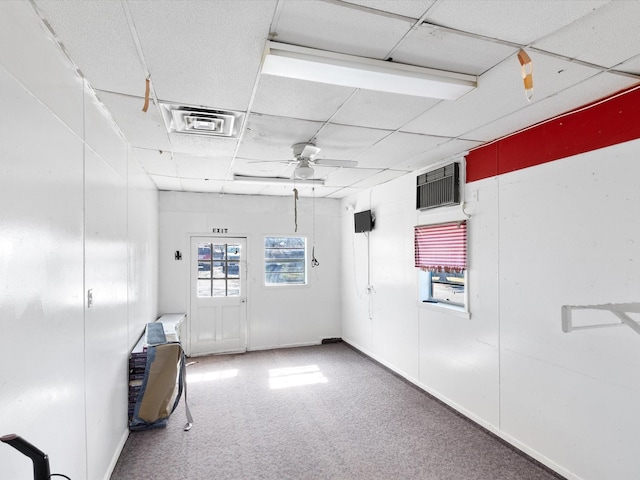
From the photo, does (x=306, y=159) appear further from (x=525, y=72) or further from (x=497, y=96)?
(x=525, y=72)

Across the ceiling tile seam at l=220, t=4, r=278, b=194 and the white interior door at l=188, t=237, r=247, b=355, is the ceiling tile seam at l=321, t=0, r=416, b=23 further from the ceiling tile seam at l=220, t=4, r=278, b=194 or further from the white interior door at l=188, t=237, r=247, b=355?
the white interior door at l=188, t=237, r=247, b=355

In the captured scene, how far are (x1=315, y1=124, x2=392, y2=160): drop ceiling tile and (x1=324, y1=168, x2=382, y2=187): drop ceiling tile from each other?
0.63 meters

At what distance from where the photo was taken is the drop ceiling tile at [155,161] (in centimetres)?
342

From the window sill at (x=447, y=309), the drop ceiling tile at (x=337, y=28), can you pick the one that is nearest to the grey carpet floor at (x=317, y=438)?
the window sill at (x=447, y=309)

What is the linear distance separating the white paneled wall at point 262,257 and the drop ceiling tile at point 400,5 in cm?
478

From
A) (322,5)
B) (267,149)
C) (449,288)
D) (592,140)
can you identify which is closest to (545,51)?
(592,140)

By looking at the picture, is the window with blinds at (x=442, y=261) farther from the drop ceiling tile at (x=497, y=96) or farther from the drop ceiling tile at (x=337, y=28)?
the drop ceiling tile at (x=337, y=28)

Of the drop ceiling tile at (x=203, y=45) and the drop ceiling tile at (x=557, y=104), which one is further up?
the drop ceiling tile at (x=203, y=45)

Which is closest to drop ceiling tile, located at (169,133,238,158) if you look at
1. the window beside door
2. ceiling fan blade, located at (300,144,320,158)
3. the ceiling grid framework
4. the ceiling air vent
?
the ceiling grid framework

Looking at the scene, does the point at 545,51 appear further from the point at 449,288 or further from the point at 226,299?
the point at 226,299

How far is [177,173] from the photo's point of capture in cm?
435

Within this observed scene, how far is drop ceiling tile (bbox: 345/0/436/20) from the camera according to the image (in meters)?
1.40

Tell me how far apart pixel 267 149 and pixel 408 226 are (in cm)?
207

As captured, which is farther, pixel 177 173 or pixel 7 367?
pixel 177 173
